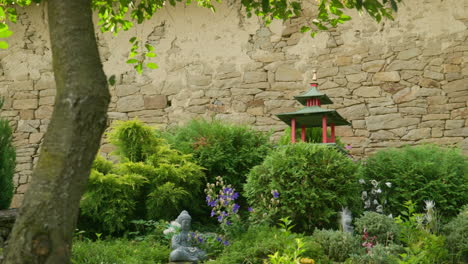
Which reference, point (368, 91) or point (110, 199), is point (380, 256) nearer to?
point (110, 199)

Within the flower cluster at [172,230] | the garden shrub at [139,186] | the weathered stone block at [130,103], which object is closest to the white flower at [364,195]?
the garden shrub at [139,186]

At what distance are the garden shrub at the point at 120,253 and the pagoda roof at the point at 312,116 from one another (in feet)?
6.76

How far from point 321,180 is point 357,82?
3303 mm

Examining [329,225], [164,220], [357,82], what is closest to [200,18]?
[357,82]

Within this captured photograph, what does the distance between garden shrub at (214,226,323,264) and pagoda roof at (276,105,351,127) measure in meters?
1.55

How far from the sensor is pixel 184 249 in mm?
4383

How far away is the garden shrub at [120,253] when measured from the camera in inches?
169

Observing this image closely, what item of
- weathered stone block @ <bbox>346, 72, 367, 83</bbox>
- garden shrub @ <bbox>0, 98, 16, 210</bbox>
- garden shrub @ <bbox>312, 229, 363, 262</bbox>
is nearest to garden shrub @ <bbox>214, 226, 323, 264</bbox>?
garden shrub @ <bbox>312, 229, 363, 262</bbox>

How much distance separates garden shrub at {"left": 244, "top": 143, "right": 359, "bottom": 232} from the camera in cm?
504

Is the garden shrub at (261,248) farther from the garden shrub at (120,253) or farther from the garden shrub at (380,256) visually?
the garden shrub at (120,253)

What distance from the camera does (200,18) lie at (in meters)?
8.83

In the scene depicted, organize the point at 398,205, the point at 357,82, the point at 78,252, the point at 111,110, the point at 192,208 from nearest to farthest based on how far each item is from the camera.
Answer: the point at 78,252 < the point at 398,205 < the point at 192,208 < the point at 357,82 < the point at 111,110

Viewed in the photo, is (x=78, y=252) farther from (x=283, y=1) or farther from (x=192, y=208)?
(x=283, y=1)

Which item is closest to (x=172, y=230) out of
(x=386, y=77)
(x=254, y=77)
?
(x=254, y=77)
